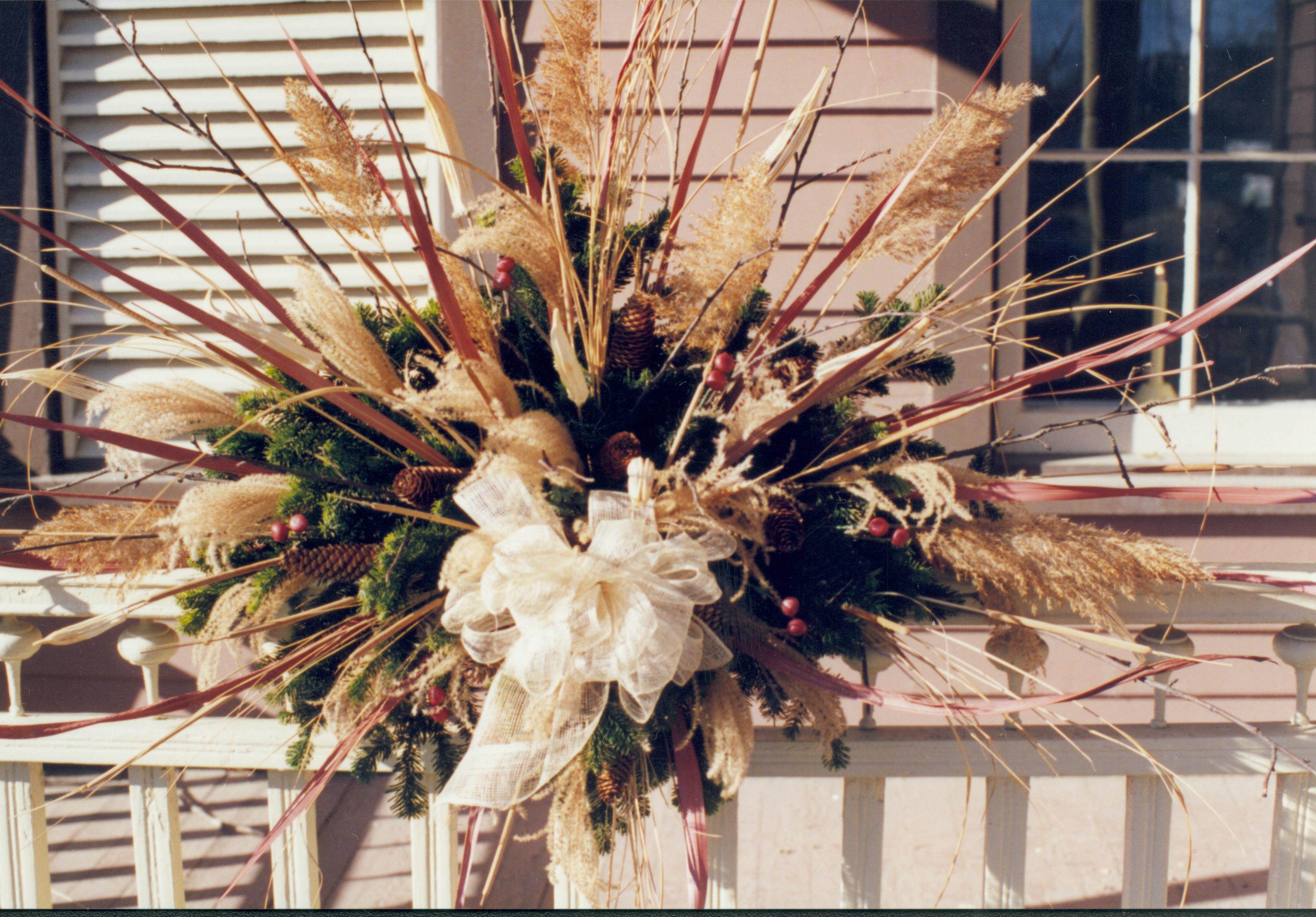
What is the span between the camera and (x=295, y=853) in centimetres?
109

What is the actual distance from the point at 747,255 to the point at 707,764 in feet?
1.63

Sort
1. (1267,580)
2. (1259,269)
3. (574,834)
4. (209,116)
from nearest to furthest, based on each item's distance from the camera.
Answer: (574,834)
(1267,580)
(209,116)
(1259,269)

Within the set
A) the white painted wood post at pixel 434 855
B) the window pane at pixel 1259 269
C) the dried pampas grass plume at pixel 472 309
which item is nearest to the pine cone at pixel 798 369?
the dried pampas grass plume at pixel 472 309

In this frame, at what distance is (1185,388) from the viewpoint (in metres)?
2.20

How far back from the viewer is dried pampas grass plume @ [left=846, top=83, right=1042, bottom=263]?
2.58 ft

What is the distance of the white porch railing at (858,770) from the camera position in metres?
1.02

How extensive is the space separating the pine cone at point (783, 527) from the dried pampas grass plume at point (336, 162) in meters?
0.45

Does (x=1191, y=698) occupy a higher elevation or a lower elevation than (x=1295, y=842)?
higher

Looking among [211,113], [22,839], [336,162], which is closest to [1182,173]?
[336,162]

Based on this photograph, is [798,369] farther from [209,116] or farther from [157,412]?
[209,116]

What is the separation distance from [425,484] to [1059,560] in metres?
0.60

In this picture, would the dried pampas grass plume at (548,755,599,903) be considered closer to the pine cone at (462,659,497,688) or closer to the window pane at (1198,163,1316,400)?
the pine cone at (462,659,497,688)

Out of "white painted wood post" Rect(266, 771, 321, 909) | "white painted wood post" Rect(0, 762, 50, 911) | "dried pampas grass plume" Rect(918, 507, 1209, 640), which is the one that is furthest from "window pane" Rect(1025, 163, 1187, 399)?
"white painted wood post" Rect(0, 762, 50, 911)

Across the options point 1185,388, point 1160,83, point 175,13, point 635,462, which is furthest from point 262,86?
point 1185,388
